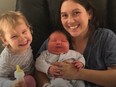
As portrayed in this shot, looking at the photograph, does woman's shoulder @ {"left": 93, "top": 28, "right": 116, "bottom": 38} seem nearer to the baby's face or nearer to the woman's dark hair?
the woman's dark hair

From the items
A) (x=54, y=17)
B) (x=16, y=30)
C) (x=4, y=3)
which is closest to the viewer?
(x=16, y=30)

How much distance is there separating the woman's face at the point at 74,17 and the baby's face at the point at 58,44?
0.06 m

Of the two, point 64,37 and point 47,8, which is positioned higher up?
point 47,8

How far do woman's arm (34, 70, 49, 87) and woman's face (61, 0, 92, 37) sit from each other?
→ 32cm

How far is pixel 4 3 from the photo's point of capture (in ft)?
7.64

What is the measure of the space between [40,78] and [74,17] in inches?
17.5

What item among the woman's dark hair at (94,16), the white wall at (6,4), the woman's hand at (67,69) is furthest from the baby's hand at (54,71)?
the white wall at (6,4)

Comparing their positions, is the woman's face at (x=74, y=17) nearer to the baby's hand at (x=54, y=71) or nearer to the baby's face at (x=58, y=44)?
the baby's face at (x=58, y=44)

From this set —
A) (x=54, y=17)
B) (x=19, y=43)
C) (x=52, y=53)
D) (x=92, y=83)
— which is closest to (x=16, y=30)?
(x=19, y=43)

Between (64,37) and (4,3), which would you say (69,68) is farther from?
(4,3)

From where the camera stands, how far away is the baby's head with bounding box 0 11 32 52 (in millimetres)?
1691

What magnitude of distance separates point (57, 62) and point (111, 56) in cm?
33

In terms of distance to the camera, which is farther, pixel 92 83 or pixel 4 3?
pixel 4 3

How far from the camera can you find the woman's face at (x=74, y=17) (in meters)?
1.75
